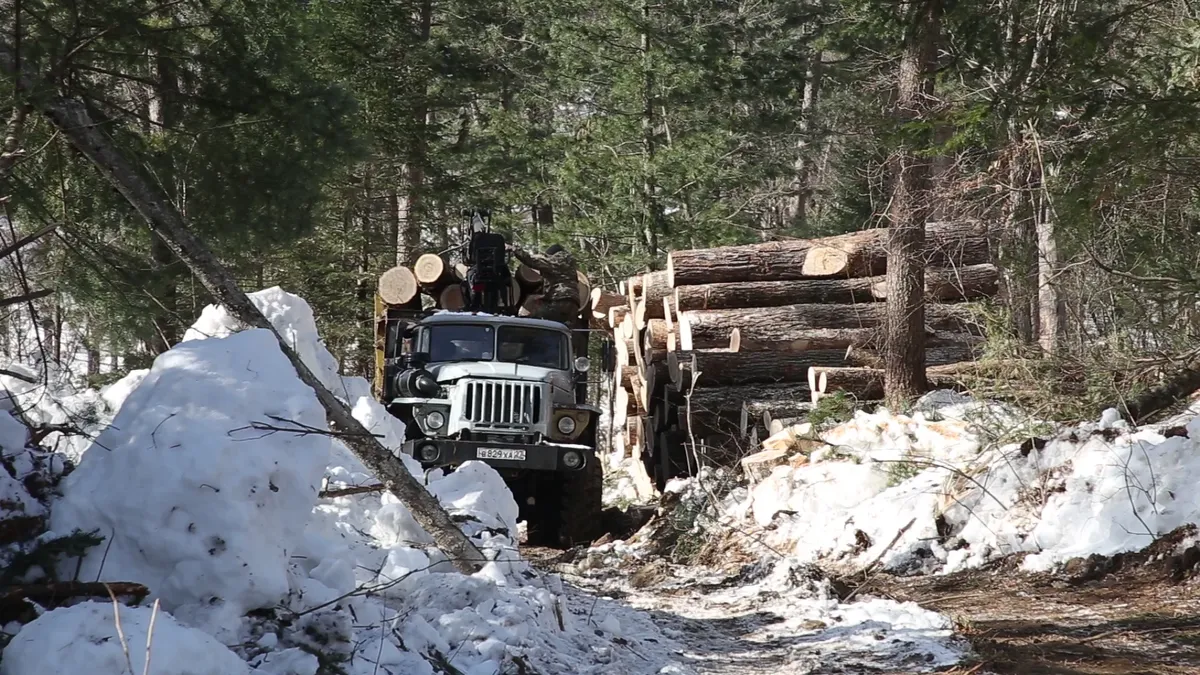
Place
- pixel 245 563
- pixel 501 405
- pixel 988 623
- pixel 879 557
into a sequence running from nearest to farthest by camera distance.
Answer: pixel 245 563 → pixel 988 623 → pixel 879 557 → pixel 501 405

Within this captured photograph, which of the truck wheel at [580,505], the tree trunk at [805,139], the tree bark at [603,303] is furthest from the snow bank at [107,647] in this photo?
the tree trunk at [805,139]

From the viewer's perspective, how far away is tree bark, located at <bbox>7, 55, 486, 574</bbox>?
5.18 m

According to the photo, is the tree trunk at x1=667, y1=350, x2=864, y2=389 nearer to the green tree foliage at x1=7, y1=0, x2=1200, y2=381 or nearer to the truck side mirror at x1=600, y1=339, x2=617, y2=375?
the truck side mirror at x1=600, y1=339, x2=617, y2=375

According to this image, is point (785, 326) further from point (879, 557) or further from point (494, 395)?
point (879, 557)

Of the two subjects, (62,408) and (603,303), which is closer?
(62,408)

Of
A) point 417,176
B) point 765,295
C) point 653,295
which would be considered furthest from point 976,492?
point 417,176

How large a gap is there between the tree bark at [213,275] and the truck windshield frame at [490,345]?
598 centimetres

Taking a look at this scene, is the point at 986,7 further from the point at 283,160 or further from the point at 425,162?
the point at 425,162

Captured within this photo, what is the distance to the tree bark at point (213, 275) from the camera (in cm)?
518

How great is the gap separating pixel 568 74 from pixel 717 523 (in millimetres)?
13936

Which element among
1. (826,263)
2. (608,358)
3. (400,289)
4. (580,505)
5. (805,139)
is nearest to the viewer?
(580,505)

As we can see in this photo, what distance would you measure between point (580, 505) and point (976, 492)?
427cm

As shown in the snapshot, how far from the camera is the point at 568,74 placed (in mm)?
22406

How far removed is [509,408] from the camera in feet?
37.0
